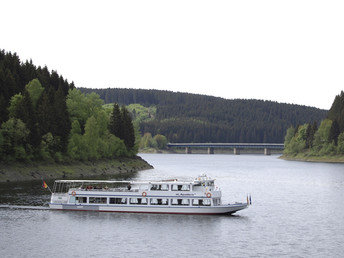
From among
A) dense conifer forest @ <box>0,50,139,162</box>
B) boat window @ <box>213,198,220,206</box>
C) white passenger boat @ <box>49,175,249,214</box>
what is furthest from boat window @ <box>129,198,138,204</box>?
dense conifer forest @ <box>0,50,139,162</box>

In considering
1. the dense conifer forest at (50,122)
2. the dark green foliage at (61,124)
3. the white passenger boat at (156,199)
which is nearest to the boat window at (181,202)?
the white passenger boat at (156,199)

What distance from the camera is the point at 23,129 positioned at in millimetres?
118812

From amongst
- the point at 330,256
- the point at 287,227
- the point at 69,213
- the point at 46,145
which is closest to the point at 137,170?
the point at 46,145

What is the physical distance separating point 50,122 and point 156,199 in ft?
210

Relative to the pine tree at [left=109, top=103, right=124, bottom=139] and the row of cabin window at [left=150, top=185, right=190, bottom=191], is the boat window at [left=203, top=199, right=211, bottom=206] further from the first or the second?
the pine tree at [left=109, top=103, right=124, bottom=139]

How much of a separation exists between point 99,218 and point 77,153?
68.5m

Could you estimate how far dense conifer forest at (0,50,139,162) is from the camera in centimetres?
11962

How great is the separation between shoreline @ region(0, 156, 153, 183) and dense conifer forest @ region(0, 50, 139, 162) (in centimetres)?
202

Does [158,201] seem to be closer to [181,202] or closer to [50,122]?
[181,202]

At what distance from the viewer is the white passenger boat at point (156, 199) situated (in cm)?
7788

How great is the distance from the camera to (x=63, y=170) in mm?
128500

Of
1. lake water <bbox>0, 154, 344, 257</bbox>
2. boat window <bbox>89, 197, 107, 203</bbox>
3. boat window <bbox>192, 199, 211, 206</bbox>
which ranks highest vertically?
boat window <bbox>192, 199, 211, 206</bbox>

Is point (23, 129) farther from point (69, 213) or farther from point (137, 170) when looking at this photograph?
point (137, 170)

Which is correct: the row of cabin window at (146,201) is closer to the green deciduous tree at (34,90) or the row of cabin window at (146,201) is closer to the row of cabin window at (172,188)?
the row of cabin window at (172,188)
